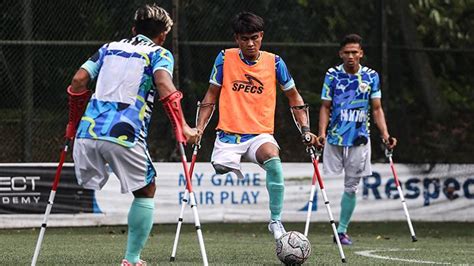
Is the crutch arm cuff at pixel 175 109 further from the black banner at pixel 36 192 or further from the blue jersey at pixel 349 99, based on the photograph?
the black banner at pixel 36 192

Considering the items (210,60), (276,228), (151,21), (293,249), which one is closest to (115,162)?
(151,21)

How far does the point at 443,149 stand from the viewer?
17219 millimetres

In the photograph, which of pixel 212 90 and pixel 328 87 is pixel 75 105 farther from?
pixel 328 87

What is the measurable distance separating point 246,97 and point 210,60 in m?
6.31

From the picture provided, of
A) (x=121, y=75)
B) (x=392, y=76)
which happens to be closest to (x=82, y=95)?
(x=121, y=75)

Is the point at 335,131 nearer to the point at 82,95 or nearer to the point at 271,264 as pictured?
the point at 271,264

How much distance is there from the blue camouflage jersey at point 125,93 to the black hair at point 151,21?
0.05 meters

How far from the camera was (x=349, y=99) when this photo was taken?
1262 centimetres

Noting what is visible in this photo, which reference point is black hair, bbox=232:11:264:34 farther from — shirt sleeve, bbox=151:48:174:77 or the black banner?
the black banner

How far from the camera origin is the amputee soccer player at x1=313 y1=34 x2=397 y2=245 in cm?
1261

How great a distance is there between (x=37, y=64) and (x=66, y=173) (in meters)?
1.53

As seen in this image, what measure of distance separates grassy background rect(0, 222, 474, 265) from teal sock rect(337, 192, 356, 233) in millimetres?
268

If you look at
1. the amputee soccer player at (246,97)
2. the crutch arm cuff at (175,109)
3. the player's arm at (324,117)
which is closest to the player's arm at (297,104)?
the amputee soccer player at (246,97)

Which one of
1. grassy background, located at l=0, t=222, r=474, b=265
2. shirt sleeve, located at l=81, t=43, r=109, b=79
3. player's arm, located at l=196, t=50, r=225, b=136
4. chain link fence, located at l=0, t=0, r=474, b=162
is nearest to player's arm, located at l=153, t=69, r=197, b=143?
shirt sleeve, located at l=81, t=43, r=109, b=79
